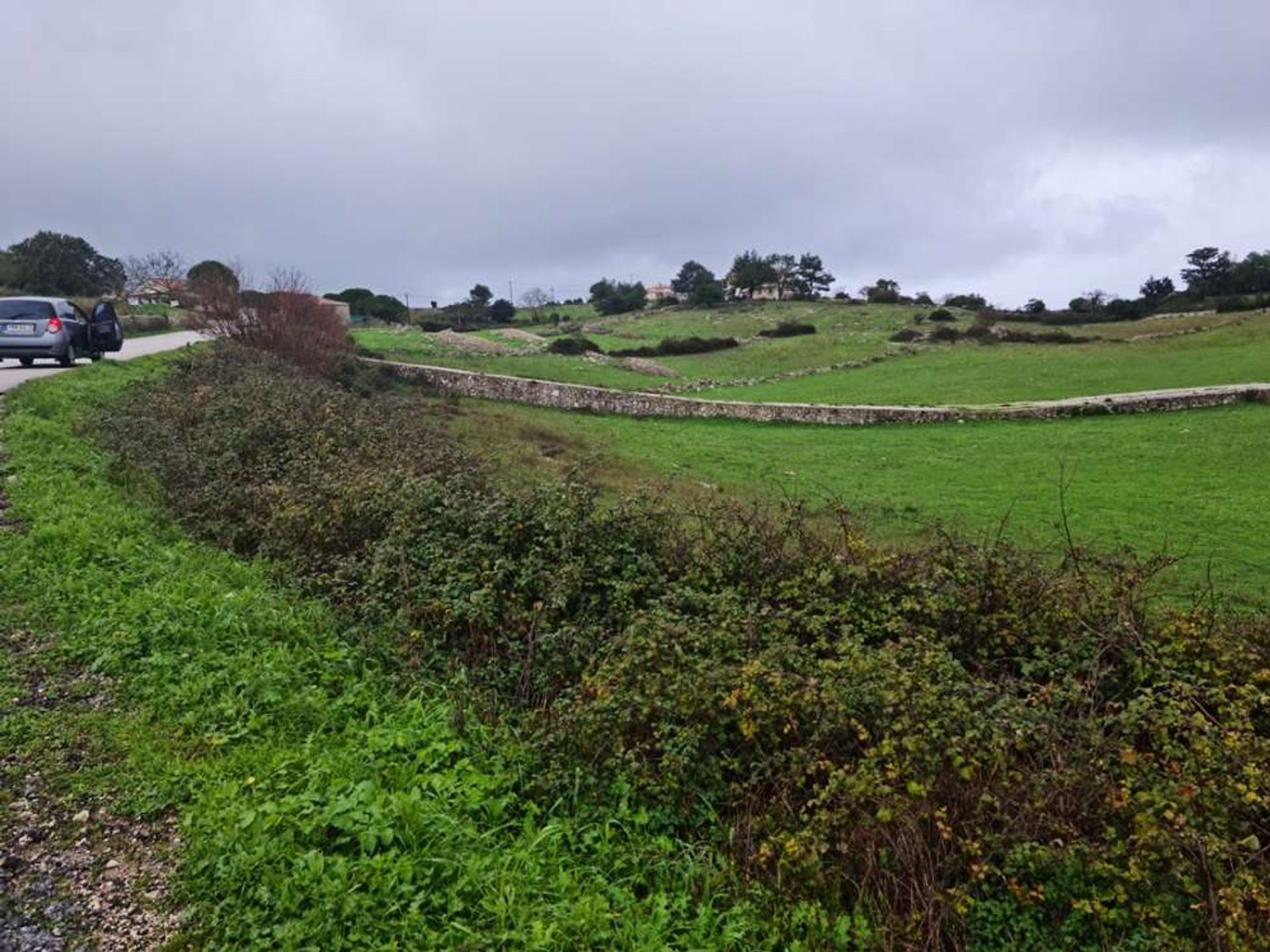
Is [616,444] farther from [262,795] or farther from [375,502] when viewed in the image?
[262,795]

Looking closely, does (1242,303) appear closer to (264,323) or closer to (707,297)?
(707,297)

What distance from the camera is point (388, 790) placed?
12.1 feet

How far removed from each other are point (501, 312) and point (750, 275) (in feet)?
78.8

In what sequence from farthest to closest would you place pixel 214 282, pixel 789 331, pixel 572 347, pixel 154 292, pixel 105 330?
1. pixel 154 292
2. pixel 789 331
3. pixel 572 347
4. pixel 214 282
5. pixel 105 330

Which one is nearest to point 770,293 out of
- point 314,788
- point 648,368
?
point 648,368

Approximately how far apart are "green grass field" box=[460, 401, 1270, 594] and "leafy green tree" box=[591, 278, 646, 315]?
52862 mm

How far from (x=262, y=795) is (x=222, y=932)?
0.74m

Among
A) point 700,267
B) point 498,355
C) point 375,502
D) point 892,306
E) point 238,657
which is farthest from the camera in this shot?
point 700,267

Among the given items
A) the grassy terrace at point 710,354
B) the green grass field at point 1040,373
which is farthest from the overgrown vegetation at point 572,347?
the green grass field at point 1040,373

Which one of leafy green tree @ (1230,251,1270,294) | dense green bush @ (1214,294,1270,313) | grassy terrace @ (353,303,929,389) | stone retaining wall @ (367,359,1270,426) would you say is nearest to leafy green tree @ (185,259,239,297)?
stone retaining wall @ (367,359,1270,426)

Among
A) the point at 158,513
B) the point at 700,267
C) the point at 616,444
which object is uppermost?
the point at 700,267

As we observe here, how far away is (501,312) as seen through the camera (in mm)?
75312

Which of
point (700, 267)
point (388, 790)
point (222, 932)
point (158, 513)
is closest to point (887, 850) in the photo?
point (388, 790)

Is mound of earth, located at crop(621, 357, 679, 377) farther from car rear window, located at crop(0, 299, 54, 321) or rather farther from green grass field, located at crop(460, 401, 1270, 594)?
car rear window, located at crop(0, 299, 54, 321)
